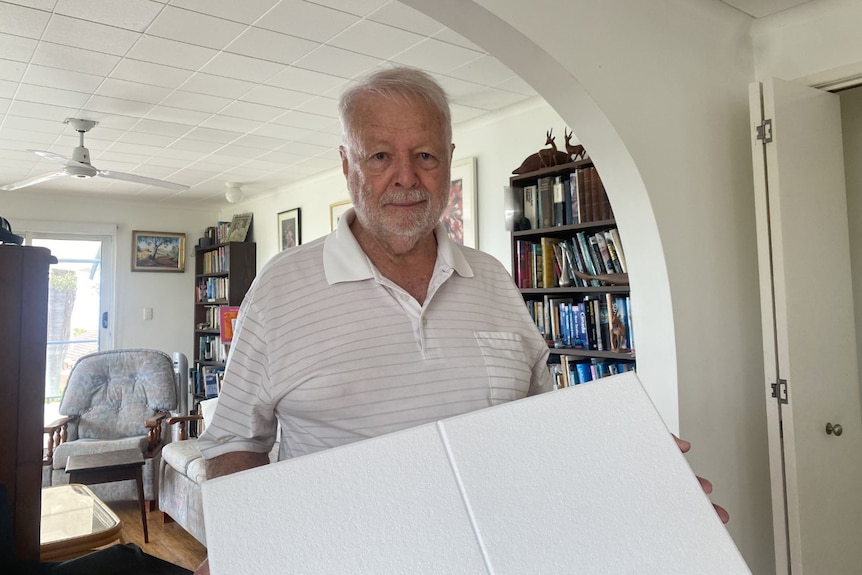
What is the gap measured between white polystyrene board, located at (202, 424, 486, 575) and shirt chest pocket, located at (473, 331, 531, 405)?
1.57ft

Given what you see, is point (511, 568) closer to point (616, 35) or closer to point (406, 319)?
point (406, 319)

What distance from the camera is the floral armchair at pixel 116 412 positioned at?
418cm

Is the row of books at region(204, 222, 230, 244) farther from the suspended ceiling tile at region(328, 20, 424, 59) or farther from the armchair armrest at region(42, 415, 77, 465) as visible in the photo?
the suspended ceiling tile at region(328, 20, 424, 59)

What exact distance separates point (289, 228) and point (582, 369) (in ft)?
11.6

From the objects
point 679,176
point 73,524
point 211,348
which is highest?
point 679,176

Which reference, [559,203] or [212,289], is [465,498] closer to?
[559,203]

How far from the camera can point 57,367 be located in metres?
5.89

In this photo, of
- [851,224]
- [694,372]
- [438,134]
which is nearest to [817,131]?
[851,224]

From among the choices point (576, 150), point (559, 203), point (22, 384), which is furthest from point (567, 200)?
point (22, 384)

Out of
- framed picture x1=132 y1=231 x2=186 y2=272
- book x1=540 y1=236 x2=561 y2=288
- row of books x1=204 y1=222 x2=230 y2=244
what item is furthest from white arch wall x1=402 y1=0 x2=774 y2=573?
framed picture x1=132 y1=231 x2=186 y2=272

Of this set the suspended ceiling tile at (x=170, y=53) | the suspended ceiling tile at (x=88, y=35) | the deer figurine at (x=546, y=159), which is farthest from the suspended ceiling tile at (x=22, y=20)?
the deer figurine at (x=546, y=159)

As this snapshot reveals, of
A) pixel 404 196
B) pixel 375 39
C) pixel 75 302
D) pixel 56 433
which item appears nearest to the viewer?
pixel 404 196

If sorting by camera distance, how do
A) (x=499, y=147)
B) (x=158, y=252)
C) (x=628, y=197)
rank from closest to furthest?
(x=628, y=197) < (x=499, y=147) < (x=158, y=252)

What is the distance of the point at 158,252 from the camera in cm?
639
